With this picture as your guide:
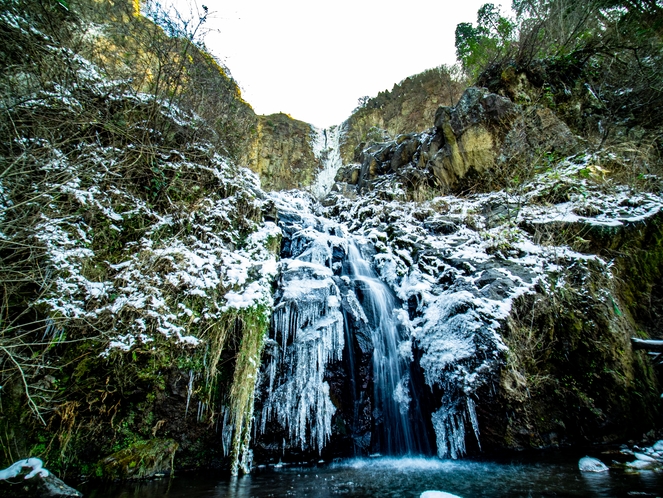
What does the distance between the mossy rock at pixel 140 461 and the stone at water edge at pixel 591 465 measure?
187 inches

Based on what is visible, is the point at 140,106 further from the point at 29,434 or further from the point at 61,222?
the point at 29,434

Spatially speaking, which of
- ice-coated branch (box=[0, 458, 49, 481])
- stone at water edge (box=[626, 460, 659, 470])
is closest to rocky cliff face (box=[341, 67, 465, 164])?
stone at water edge (box=[626, 460, 659, 470])

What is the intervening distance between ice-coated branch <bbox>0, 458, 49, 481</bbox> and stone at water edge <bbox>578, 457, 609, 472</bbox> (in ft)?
17.9

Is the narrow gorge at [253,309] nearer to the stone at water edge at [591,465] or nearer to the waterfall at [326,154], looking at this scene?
the stone at water edge at [591,465]

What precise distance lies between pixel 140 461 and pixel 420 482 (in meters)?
3.22

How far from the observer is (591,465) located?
3025mm

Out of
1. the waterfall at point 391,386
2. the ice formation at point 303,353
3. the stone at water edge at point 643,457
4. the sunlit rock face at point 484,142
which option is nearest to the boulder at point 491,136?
the sunlit rock face at point 484,142

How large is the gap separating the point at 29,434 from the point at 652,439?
25.0 feet

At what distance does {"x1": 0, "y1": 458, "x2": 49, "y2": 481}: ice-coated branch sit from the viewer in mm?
2551

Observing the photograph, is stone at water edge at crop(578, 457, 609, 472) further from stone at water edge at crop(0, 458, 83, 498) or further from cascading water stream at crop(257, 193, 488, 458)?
stone at water edge at crop(0, 458, 83, 498)

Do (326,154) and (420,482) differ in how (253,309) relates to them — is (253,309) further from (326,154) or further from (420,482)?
(326,154)

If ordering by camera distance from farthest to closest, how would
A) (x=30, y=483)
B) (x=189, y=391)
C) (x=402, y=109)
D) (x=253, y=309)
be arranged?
(x=402, y=109) → (x=253, y=309) → (x=189, y=391) → (x=30, y=483)

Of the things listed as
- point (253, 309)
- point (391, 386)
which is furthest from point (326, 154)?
point (391, 386)

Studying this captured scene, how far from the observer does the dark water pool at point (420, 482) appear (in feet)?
8.45
